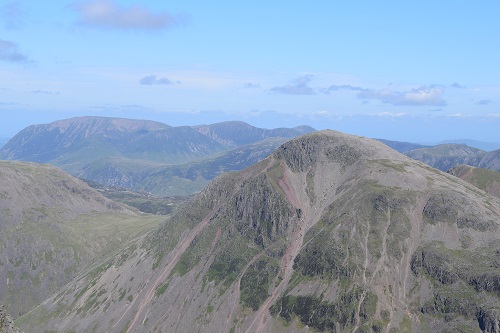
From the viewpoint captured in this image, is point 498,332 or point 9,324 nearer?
point 9,324

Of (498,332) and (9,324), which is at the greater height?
(9,324)
